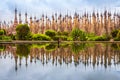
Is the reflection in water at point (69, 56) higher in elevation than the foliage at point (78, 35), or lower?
lower

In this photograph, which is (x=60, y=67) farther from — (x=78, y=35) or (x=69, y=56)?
(x=78, y=35)

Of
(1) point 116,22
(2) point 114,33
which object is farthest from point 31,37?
(1) point 116,22

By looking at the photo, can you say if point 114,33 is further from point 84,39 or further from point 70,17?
point 70,17

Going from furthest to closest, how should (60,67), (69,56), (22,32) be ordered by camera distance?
(22,32) → (69,56) → (60,67)

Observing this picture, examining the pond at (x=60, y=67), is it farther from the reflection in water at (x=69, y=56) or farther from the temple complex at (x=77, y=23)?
the temple complex at (x=77, y=23)

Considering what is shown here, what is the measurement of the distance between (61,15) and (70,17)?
233 cm

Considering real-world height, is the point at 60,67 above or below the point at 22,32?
below

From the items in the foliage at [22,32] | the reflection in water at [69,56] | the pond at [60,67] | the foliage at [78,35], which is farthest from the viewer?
the foliage at [78,35]

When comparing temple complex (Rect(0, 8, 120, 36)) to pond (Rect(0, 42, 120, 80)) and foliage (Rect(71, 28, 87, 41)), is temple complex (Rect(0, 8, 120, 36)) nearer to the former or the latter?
foliage (Rect(71, 28, 87, 41))

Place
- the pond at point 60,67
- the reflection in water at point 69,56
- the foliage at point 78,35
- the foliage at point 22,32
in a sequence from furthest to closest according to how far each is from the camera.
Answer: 1. the foliage at point 78,35
2. the foliage at point 22,32
3. the reflection in water at point 69,56
4. the pond at point 60,67

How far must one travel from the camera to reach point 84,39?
45.4 metres

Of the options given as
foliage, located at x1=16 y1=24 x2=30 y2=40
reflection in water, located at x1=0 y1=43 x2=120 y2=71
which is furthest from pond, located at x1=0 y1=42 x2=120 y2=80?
foliage, located at x1=16 y1=24 x2=30 y2=40

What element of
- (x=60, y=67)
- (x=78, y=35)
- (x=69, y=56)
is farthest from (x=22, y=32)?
(x=60, y=67)

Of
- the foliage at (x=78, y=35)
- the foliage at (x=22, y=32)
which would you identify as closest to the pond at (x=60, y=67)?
the foliage at (x=22, y=32)
